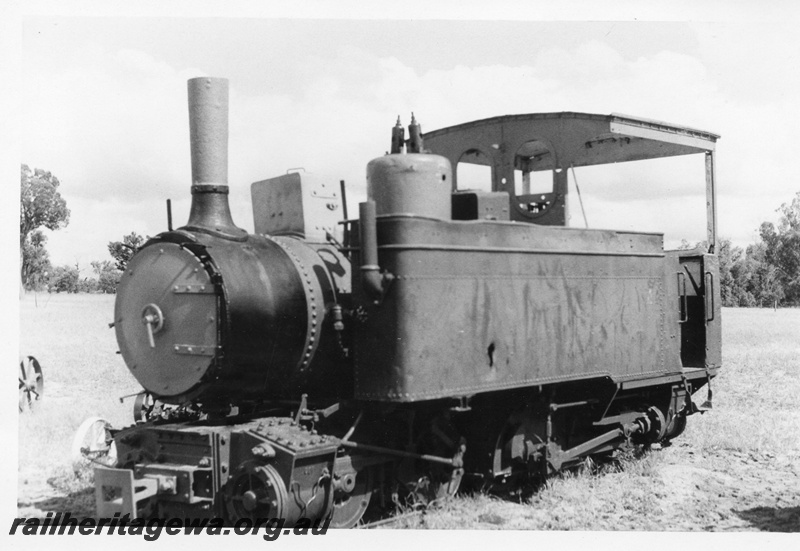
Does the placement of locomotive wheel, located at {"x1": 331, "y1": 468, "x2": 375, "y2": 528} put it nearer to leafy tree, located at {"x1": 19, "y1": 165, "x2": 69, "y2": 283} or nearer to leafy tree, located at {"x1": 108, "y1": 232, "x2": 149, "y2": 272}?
leafy tree, located at {"x1": 108, "y1": 232, "x2": 149, "y2": 272}

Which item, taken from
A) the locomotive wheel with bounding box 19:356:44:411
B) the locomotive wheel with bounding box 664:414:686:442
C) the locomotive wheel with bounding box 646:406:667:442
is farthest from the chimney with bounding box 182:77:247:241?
the locomotive wheel with bounding box 664:414:686:442

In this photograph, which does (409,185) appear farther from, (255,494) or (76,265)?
(76,265)

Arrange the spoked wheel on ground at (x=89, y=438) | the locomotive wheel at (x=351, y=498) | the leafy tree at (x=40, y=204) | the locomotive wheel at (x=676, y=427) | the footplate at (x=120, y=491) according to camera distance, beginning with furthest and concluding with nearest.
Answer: the locomotive wheel at (x=676, y=427) < the spoked wheel on ground at (x=89, y=438) < the leafy tree at (x=40, y=204) < the locomotive wheel at (x=351, y=498) < the footplate at (x=120, y=491)

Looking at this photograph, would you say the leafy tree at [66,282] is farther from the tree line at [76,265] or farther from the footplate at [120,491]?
the footplate at [120,491]

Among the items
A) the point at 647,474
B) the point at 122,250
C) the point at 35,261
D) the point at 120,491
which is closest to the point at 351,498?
the point at 120,491

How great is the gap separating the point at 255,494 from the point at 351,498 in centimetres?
89

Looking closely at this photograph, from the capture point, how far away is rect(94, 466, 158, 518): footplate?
5.51 metres

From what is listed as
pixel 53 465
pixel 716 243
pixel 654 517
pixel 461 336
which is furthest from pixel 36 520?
pixel 716 243

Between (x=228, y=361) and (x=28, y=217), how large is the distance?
155 inches

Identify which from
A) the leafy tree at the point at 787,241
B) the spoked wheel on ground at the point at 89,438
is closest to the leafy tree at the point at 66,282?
the spoked wheel on ground at the point at 89,438

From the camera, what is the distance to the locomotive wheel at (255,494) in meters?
5.52

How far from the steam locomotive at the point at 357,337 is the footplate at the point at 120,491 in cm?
1

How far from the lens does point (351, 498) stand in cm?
627

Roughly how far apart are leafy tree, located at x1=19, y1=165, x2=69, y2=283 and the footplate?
7.45 ft
